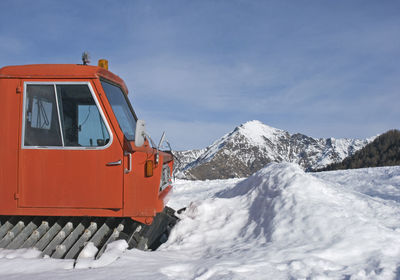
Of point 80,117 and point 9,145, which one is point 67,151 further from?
point 9,145

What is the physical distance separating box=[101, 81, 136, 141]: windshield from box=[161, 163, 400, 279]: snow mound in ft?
5.27

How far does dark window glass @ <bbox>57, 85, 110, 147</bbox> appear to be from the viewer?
4.46 m

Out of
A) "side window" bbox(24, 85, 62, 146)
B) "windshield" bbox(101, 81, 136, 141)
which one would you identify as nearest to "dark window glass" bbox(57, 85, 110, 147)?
"side window" bbox(24, 85, 62, 146)

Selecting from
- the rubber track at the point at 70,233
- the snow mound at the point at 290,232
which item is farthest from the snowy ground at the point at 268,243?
the rubber track at the point at 70,233

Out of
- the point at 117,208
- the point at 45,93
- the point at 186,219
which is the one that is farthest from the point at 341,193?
the point at 45,93

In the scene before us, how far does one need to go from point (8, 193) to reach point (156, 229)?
200 cm

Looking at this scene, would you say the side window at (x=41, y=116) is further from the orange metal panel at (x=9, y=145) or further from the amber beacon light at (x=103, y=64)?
the amber beacon light at (x=103, y=64)

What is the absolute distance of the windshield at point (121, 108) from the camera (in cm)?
463

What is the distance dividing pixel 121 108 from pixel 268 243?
272 cm

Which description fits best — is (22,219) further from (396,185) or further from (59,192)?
(396,185)

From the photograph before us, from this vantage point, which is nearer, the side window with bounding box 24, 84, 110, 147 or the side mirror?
the side mirror

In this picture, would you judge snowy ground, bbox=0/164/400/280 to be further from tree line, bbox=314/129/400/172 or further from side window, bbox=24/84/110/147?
tree line, bbox=314/129/400/172

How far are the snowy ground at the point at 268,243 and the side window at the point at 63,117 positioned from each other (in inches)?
54.5

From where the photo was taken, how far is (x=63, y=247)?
165 inches
